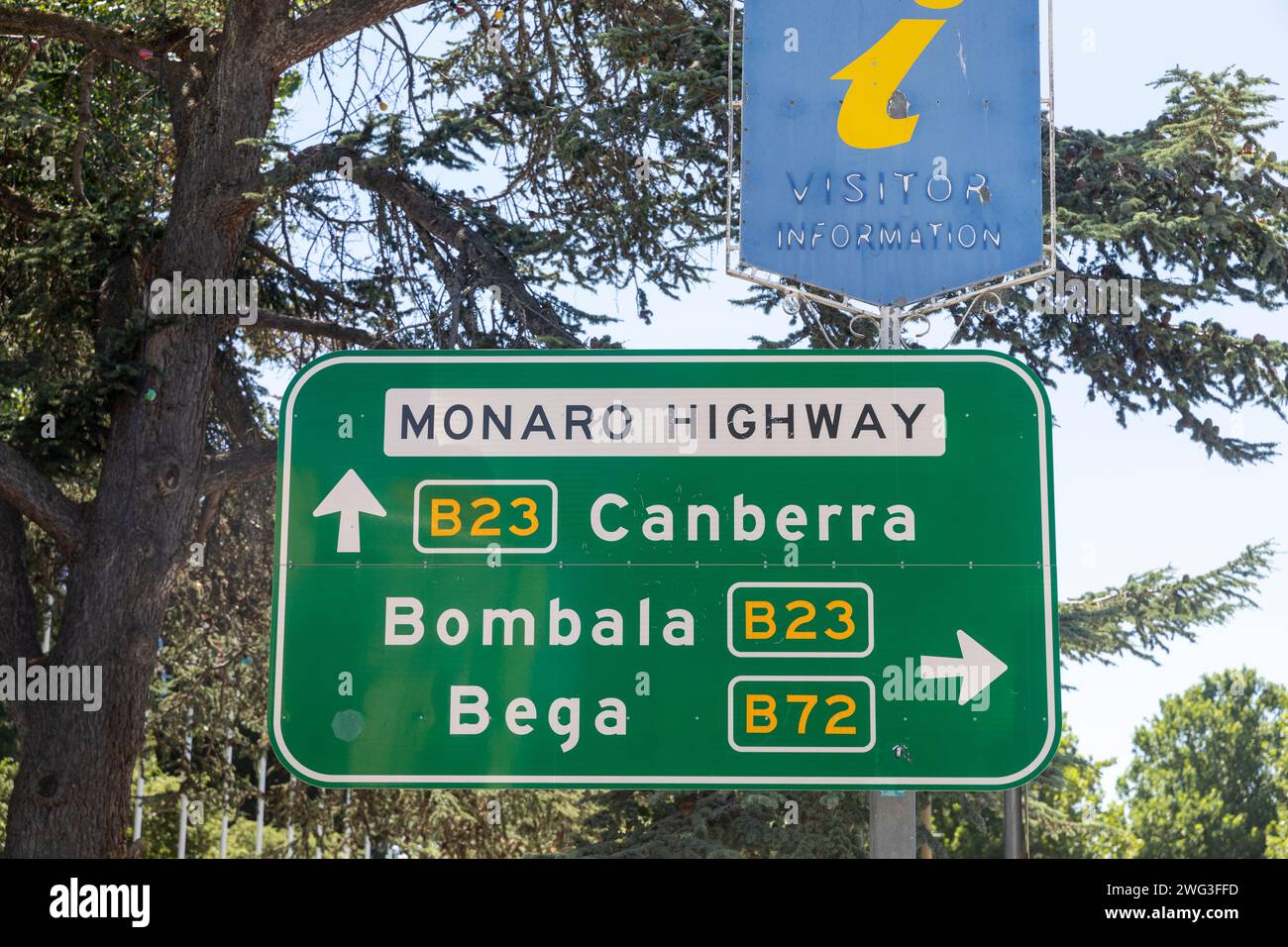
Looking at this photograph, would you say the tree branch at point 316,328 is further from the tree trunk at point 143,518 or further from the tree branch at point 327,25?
the tree branch at point 327,25

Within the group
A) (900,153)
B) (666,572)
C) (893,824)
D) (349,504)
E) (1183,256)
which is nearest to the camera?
(893,824)

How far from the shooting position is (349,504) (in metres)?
5.05

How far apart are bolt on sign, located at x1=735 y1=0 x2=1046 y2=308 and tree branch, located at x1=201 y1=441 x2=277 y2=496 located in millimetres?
7430

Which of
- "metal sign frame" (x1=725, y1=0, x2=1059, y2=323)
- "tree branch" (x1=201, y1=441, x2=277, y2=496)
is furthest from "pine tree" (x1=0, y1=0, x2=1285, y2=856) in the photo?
"metal sign frame" (x1=725, y1=0, x2=1059, y2=323)

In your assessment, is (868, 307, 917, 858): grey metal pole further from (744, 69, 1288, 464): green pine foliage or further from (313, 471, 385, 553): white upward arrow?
(744, 69, 1288, 464): green pine foliage

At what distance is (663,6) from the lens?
13.5m

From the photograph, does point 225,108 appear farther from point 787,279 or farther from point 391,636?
point 391,636

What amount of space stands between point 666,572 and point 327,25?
9489mm

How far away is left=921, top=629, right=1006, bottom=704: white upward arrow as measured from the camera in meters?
4.82

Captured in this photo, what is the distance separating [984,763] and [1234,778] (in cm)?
6730

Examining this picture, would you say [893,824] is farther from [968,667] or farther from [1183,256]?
[1183,256]

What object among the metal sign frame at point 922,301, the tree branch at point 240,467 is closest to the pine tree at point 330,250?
the tree branch at point 240,467

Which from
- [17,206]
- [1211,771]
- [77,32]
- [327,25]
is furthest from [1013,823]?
[1211,771]
